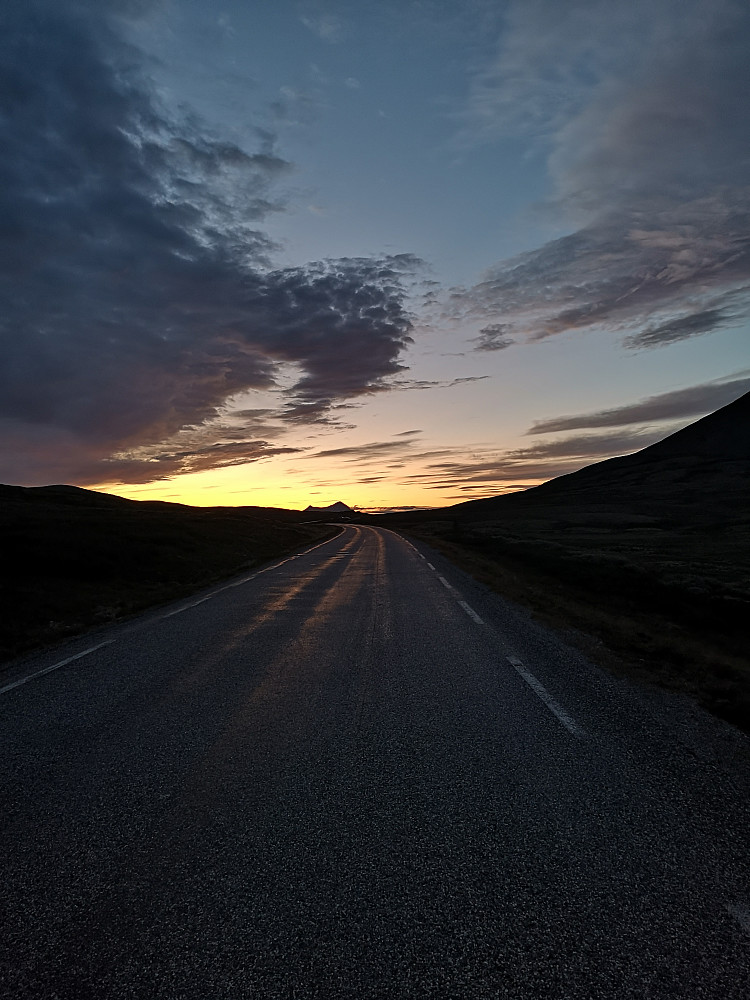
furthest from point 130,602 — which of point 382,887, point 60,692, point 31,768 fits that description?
point 382,887

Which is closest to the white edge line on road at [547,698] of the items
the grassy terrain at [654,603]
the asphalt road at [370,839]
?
the asphalt road at [370,839]

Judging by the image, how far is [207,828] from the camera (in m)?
4.16

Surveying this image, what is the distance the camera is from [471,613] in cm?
1359

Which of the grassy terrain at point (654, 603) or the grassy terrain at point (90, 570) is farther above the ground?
the grassy terrain at point (90, 570)

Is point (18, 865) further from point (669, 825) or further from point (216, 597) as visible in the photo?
Result: point (216, 597)

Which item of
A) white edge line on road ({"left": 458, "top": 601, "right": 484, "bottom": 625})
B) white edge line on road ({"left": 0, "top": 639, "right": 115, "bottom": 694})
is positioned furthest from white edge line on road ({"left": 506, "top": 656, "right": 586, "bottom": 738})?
white edge line on road ({"left": 0, "top": 639, "right": 115, "bottom": 694})

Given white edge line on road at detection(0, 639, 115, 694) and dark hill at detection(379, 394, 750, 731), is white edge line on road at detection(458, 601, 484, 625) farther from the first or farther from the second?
white edge line on road at detection(0, 639, 115, 694)

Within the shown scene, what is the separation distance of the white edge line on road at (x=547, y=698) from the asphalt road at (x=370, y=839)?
4 centimetres

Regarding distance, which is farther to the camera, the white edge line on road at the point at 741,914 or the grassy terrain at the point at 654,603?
the grassy terrain at the point at 654,603

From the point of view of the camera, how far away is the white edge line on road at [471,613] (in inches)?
495

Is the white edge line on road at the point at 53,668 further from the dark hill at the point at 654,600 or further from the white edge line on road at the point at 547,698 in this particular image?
the dark hill at the point at 654,600

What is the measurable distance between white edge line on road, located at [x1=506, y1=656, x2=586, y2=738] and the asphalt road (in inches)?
1.5

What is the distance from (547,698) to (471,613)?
6447 mm

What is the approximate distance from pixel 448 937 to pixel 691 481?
191m
